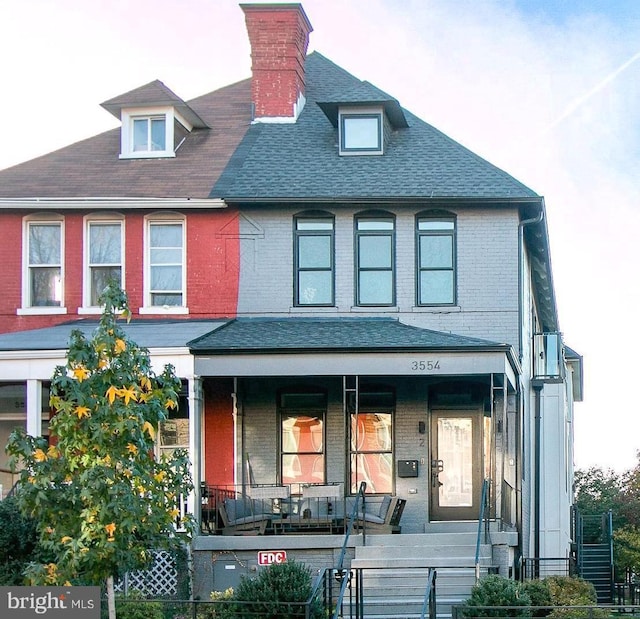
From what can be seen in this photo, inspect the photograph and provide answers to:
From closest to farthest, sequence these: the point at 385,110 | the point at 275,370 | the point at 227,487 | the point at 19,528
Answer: the point at 19,528 → the point at 275,370 → the point at 227,487 → the point at 385,110

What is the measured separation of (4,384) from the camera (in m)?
26.3

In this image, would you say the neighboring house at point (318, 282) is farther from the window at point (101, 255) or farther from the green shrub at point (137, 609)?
the green shrub at point (137, 609)

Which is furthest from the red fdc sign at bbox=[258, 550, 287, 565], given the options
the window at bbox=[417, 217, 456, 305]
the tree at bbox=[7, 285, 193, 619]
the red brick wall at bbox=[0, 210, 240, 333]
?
the window at bbox=[417, 217, 456, 305]

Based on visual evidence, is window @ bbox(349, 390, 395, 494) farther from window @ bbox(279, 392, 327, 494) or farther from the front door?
the front door

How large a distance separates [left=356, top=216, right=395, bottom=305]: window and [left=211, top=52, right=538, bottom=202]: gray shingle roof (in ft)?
2.39

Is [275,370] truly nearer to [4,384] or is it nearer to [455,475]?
[455,475]

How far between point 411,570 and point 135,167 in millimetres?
10699

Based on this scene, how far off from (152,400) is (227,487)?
803 centimetres

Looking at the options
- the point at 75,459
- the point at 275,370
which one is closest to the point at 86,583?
the point at 75,459

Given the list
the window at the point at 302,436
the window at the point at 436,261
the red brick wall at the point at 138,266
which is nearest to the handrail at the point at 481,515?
the window at the point at 302,436

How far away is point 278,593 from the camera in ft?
59.7

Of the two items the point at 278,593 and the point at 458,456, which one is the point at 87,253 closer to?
the point at 458,456

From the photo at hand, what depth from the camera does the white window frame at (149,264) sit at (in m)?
25.8

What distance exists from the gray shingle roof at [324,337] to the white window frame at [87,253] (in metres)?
2.68
